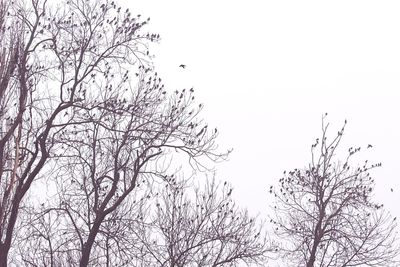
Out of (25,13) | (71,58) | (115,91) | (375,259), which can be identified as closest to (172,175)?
(115,91)

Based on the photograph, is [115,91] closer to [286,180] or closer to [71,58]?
[71,58]

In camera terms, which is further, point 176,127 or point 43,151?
point 176,127

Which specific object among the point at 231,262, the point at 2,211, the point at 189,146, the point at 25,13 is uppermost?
the point at 25,13

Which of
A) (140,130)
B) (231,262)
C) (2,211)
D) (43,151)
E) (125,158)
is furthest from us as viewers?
(231,262)

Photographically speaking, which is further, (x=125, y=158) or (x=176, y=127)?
(x=125, y=158)

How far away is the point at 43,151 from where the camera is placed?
12.8 metres

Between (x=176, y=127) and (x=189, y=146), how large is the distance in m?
0.59

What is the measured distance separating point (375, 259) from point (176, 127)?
28.8 ft

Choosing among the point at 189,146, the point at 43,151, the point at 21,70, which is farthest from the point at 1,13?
the point at 189,146

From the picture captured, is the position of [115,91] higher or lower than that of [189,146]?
higher

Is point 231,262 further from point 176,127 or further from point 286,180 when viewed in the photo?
point 176,127

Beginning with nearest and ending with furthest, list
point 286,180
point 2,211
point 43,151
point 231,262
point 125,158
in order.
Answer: point 2,211
point 43,151
point 125,158
point 231,262
point 286,180

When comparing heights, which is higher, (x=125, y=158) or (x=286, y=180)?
(x=286, y=180)

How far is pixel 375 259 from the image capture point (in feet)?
59.7
